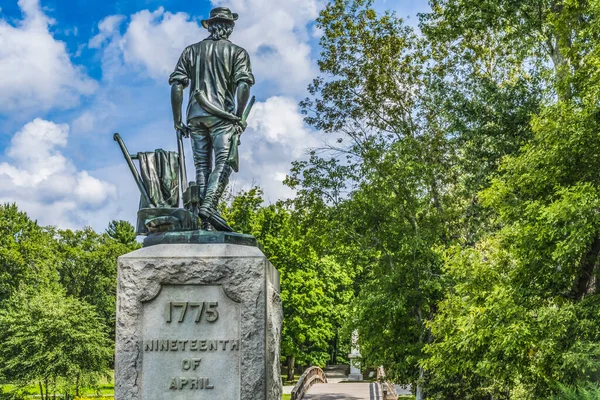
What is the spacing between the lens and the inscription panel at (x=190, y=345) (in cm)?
657

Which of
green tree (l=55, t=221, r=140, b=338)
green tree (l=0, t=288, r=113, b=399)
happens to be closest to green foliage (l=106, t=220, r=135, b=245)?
green tree (l=55, t=221, r=140, b=338)

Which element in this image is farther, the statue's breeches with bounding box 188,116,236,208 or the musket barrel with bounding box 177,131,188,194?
the musket barrel with bounding box 177,131,188,194

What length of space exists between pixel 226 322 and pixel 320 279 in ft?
116

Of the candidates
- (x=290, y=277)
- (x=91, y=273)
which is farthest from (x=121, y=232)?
(x=290, y=277)

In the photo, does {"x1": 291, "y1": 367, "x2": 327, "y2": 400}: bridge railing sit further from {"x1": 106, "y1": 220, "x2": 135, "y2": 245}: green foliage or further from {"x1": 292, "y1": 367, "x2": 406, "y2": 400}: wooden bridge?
{"x1": 106, "y1": 220, "x2": 135, "y2": 245}: green foliage

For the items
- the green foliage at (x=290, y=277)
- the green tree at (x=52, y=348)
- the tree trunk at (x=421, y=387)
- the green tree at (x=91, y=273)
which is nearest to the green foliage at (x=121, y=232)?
the green tree at (x=91, y=273)

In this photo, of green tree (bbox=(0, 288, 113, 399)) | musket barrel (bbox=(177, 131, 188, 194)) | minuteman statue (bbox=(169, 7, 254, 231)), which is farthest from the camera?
green tree (bbox=(0, 288, 113, 399))

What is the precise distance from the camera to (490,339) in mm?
14055

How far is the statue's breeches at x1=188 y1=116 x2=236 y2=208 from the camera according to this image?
729 centimetres

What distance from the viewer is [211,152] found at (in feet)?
25.0

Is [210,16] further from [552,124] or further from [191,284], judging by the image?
[552,124]

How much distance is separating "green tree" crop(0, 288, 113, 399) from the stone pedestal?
867 inches

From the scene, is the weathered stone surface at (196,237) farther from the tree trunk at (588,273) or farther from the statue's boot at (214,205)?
the tree trunk at (588,273)

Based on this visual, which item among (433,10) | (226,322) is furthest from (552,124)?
(433,10)
